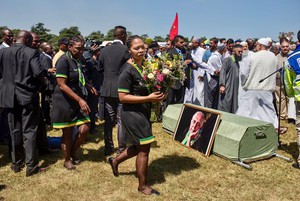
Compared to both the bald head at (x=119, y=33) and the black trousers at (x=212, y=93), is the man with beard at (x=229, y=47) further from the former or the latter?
the bald head at (x=119, y=33)

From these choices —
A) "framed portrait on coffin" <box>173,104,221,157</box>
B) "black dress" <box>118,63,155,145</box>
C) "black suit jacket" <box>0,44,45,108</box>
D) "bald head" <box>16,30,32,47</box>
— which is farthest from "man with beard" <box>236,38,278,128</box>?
"bald head" <box>16,30,32,47</box>

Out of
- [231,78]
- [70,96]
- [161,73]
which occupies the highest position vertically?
[161,73]

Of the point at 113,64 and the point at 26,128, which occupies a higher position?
the point at 113,64

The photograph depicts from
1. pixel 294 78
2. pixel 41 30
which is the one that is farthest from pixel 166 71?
pixel 41 30

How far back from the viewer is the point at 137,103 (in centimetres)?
385

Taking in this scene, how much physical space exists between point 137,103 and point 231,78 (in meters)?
4.44

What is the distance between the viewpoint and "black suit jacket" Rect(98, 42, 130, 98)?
5219 millimetres

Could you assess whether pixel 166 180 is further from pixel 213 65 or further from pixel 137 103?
pixel 213 65

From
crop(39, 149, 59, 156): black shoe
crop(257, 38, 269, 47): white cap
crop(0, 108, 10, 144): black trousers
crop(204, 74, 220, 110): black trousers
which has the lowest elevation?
crop(39, 149, 59, 156): black shoe

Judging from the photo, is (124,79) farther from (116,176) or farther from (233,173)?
(233,173)

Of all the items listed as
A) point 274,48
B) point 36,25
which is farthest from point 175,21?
point 36,25

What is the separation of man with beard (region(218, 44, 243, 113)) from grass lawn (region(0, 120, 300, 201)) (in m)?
2.27

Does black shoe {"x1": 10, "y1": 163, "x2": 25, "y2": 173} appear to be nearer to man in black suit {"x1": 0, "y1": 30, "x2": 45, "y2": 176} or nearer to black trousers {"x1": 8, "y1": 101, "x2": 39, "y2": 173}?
→ man in black suit {"x1": 0, "y1": 30, "x2": 45, "y2": 176}

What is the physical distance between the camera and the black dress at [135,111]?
3.78 m
